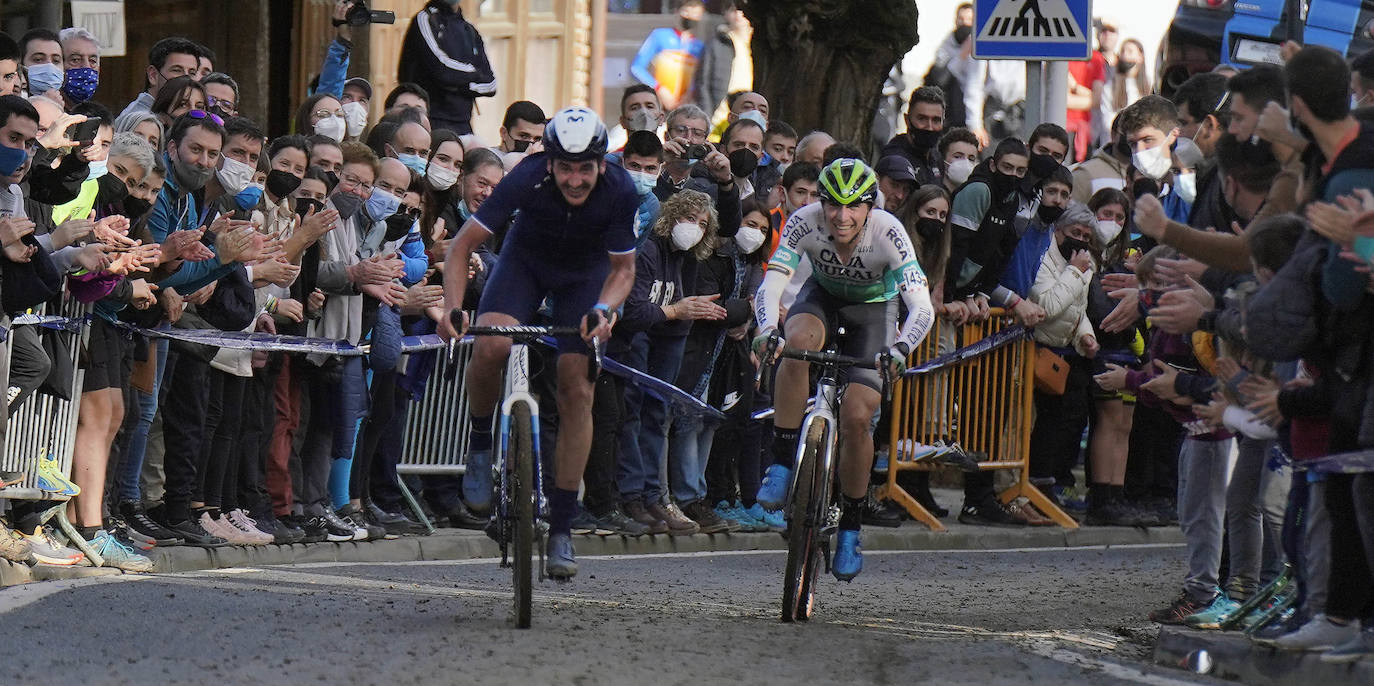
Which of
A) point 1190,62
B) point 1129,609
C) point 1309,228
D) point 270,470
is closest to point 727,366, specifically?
point 270,470

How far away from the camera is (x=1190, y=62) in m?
25.4

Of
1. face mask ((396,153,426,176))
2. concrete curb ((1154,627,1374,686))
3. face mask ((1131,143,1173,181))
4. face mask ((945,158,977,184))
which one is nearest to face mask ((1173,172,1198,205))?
face mask ((1131,143,1173,181))

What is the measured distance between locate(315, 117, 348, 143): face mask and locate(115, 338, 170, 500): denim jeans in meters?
2.71

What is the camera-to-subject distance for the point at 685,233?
14836 millimetres

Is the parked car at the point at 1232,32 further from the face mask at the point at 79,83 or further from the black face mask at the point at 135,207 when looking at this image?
the black face mask at the point at 135,207

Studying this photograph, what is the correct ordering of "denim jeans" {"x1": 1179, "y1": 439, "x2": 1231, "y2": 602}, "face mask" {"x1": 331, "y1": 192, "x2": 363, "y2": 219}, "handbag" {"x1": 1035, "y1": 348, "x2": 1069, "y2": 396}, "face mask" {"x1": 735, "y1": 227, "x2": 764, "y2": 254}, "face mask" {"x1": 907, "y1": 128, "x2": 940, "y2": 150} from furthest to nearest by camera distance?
"face mask" {"x1": 907, "y1": 128, "x2": 940, "y2": 150}
"handbag" {"x1": 1035, "y1": 348, "x2": 1069, "y2": 396}
"face mask" {"x1": 735, "y1": 227, "x2": 764, "y2": 254}
"face mask" {"x1": 331, "y1": 192, "x2": 363, "y2": 219}
"denim jeans" {"x1": 1179, "y1": 439, "x2": 1231, "y2": 602}

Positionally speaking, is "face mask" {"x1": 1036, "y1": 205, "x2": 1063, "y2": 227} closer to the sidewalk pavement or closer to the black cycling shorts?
the sidewalk pavement

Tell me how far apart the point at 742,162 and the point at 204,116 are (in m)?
4.40

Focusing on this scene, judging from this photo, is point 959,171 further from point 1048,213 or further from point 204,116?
point 204,116

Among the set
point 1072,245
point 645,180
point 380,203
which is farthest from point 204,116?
point 1072,245

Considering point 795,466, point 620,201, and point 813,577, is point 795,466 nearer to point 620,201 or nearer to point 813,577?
point 813,577

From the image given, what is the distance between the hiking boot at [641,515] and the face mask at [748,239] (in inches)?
76.2

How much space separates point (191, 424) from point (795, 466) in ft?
12.2

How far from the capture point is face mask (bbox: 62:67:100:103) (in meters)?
13.2
